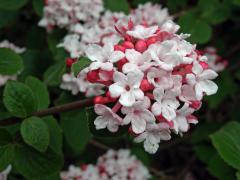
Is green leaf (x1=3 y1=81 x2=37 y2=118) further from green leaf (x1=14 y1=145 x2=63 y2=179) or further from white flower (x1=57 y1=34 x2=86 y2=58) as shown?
white flower (x1=57 y1=34 x2=86 y2=58)

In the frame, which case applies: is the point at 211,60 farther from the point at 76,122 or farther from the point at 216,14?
the point at 76,122

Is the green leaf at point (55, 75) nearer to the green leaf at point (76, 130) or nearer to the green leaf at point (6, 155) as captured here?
the green leaf at point (76, 130)


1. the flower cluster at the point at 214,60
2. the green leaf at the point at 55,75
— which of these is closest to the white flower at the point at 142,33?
the green leaf at the point at 55,75

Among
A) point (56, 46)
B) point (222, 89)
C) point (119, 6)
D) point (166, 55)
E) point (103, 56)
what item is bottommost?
point (222, 89)

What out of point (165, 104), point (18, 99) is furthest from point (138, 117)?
point (18, 99)

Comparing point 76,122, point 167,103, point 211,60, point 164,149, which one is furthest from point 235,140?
point 164,149

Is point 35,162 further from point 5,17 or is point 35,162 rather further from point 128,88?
point 5,17

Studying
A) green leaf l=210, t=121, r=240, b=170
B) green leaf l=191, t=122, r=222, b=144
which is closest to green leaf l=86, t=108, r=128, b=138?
green leaf l=210, t=121, r=240, b=170
